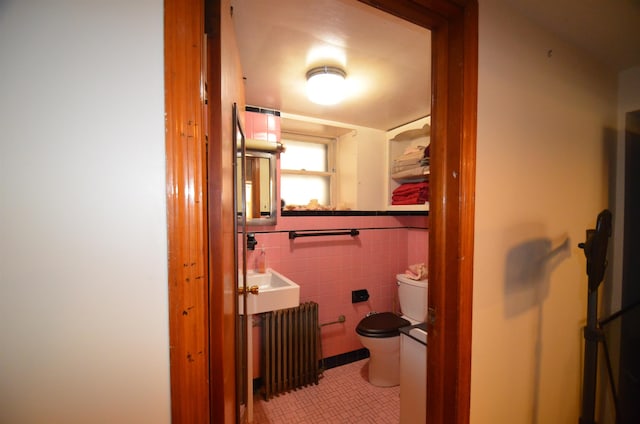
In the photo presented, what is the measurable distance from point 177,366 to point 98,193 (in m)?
0.36

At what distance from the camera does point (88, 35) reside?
414 mm

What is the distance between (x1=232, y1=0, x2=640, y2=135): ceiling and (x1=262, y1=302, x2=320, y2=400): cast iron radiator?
5.62ft

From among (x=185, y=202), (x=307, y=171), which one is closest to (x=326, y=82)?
(x=307, y=171)

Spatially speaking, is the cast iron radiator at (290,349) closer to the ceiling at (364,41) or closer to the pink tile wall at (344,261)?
the pink tile wall at (344,261)

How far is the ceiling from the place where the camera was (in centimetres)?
95

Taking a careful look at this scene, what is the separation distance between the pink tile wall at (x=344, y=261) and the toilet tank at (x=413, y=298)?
0.37m

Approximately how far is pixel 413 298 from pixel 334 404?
1.00m

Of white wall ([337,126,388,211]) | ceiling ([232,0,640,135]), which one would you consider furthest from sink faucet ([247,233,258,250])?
ceiling ([232,0,640,135])

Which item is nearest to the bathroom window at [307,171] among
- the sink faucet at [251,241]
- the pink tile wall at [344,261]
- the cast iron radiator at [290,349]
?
the pink tile wall at [344,261]

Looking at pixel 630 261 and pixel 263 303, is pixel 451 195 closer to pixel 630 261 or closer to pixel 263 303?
pixel 263 303

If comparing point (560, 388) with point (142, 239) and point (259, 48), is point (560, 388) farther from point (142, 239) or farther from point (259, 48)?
point (259, 48)

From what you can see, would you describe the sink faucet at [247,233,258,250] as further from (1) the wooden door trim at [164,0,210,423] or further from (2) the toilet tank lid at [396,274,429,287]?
(1) the wooden door trim at [164,0,210,423]

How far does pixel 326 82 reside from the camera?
1.46 metres

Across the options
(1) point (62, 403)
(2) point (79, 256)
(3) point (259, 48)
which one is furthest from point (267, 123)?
(1) point (62, 403)
